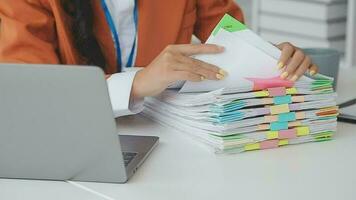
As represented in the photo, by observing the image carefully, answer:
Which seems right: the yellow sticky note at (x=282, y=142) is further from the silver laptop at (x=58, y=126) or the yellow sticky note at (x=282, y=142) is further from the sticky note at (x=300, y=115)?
the silver laptop at (x=58, y=126)

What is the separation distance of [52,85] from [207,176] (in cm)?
26

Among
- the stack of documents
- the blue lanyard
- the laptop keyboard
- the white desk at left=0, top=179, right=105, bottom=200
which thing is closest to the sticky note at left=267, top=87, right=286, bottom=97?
the stack of documents

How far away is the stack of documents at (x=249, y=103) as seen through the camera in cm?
106

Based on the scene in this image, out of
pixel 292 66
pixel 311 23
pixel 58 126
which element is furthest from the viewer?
pixel 311 23

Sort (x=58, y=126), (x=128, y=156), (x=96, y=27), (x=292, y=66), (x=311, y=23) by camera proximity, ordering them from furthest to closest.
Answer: (x=311, y=23)
(x=96, y=27)
(x=292, y=66)
(x=128, y=156)
(x=58, y=126)

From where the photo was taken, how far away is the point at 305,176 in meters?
0.95

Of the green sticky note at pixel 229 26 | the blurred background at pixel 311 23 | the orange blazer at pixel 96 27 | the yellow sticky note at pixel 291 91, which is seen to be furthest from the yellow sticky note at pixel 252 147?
the blurred background at pixel 311 23

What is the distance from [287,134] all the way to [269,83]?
88 millimetres

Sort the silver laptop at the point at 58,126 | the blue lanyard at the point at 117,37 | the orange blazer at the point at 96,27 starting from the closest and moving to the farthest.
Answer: the silver laptop at the point at 58,126 → the orange blazer at the point at 96,27 → the blue lanyard at the point at 117,37

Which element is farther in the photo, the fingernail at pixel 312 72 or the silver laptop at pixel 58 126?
the fingernail at pixel 312 72

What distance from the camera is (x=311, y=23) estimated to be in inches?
97.1

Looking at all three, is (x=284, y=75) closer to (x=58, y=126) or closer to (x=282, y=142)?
(x=282, y=142)

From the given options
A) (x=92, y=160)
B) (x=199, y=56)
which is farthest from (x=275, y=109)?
(x=92, y=160)

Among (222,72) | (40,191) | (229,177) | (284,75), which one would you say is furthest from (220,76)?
(40,191)
